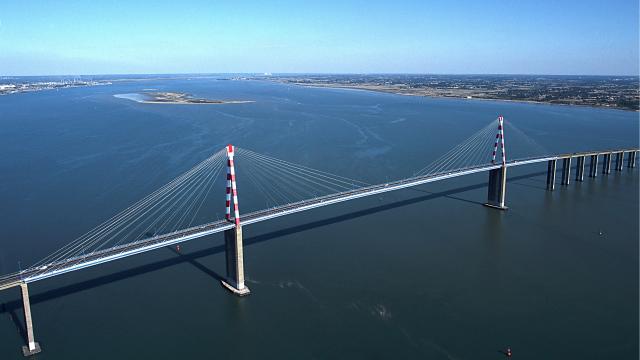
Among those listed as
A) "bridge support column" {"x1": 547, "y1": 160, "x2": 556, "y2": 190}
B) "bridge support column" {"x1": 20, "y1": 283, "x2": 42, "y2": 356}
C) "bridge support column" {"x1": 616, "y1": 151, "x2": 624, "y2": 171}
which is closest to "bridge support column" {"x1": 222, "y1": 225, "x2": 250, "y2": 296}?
"bridge support column" {"x1": 20, "y1": 283, "x2": 42, "y2": 356}

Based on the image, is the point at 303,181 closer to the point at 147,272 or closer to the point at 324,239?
the point at 324,239

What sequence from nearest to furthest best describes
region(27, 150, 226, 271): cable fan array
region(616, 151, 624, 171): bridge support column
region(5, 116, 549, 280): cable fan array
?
region(27, 150, 226, 271): cable fan array
region(5, 116, 549, 280): cable fan array
region(616, 151, 624, 171): bridge support column

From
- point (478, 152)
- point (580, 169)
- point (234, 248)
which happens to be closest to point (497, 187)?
point (580, 169)

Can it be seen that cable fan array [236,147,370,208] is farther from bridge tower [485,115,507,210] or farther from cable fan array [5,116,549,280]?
bridge tower [485,115,507,210]

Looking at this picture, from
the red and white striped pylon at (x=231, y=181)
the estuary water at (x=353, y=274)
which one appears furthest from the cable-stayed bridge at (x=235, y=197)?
the estuary water at (x=353, y=274)

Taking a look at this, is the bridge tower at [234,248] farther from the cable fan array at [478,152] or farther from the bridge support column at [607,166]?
the bridge support column at [607,166]
